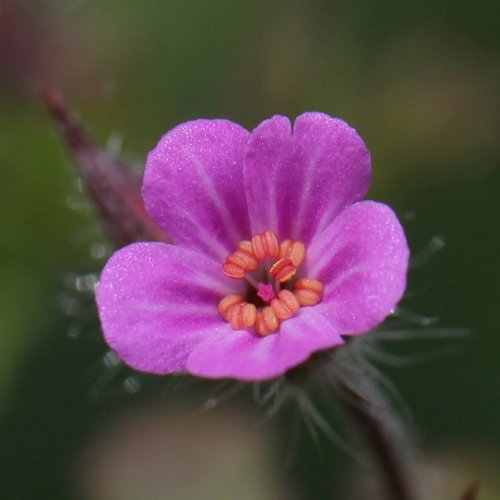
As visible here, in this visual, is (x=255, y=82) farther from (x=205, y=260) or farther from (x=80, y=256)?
(x=205, y=260)

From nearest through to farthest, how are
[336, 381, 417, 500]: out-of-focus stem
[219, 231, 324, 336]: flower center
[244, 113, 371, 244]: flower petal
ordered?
1. [244, 113, 371, 244]: flower petal
2. [219, 231, 324, 336]: flower center
3. [336, 381, 417, 500]: out-of-focus stem

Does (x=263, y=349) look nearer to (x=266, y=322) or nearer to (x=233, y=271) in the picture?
(x=266, y=322)

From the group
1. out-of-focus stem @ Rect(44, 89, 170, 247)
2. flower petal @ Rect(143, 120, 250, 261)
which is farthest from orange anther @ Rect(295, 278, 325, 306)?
out-of-focus stem @ Rect(44, 89, 170, 247)

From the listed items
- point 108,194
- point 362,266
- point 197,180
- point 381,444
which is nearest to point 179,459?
point 381,444

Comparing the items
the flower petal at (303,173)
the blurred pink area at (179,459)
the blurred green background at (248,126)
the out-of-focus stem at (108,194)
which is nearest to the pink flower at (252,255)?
the flower petal at (303,173)

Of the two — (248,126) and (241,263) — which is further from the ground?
(241,263)

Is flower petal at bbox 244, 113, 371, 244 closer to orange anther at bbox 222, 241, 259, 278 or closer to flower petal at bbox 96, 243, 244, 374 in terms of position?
orange anther at bbox 222, 241, 259, 278

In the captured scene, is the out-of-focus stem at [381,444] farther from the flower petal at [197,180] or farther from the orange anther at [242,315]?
the flower petal at [197,180]
